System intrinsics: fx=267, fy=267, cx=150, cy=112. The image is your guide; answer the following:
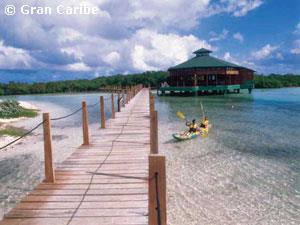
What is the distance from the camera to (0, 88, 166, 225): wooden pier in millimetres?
3002

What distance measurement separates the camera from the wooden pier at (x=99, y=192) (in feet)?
9.85

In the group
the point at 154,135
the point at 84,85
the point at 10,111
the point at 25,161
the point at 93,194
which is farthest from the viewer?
the point at 84,85

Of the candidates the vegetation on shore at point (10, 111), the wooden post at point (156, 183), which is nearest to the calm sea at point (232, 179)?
the wooden post at point (156, 183)

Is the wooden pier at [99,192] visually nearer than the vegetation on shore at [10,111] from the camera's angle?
Yes

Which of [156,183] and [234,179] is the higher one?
[156,183]

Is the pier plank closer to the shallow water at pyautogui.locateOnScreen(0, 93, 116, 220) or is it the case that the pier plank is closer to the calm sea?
the calm sea

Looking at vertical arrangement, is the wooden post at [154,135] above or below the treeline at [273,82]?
below

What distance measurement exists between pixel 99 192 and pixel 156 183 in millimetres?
2621

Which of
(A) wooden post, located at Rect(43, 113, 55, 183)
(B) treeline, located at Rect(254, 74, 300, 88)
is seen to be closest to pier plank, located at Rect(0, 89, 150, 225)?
(A) wooden post, located at Rect(43, 113, 55, 183)

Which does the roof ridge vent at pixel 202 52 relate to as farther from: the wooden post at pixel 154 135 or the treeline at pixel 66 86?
the wooden post at pixel 154 135

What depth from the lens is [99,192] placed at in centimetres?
507

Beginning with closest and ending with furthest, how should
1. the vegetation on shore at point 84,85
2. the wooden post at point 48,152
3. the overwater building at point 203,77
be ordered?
the wooden post at point 48,152, the overwater building at point 203,77, the vegetation on shore at point 84,85

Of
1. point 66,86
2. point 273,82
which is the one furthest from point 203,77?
point 66,86

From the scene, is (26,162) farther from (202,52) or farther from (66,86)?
(66,86)
